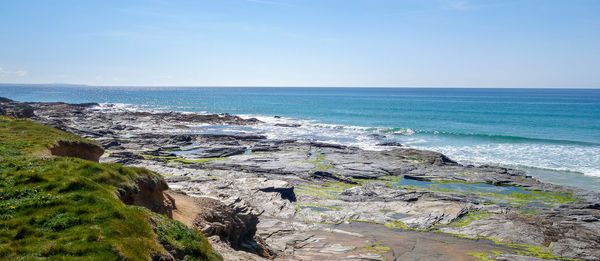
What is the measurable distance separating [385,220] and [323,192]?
7473 mm

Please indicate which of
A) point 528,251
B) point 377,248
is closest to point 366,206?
point 377,248

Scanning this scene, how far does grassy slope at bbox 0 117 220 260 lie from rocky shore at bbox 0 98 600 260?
3069 mm

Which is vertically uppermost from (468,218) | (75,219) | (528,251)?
(75,219)

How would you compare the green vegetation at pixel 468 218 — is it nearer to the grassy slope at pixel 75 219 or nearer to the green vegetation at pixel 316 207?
the green vegetation at pixel 316 207

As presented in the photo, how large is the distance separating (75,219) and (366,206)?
65.9 feet

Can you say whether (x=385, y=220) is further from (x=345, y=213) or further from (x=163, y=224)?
(x=163, y=224)

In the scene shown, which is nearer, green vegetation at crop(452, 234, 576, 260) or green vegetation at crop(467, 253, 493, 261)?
green vegetation at crop(467, 253, 493, 261)

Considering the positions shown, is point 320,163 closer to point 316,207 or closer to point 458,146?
point 316,207

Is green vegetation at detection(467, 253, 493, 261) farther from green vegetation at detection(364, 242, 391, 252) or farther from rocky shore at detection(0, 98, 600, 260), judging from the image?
green vegetation at detection(364, 242, 391, 252)

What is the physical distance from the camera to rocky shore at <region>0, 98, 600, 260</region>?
1892 centimetres

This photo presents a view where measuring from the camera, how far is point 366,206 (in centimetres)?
2664

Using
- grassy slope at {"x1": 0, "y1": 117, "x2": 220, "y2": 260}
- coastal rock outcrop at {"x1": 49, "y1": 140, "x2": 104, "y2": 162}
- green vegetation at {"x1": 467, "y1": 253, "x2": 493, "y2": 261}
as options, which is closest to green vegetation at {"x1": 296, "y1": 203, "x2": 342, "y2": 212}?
green vegetation at {"x1": 467, "y1": 253, "x2": 493, "y2": 261}

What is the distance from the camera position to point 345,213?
25.2m

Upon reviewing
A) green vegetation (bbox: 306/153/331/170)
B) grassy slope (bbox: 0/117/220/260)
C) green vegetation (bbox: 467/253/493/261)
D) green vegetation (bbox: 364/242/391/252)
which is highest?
grassy slope (bbox: 0/117/220/260)
